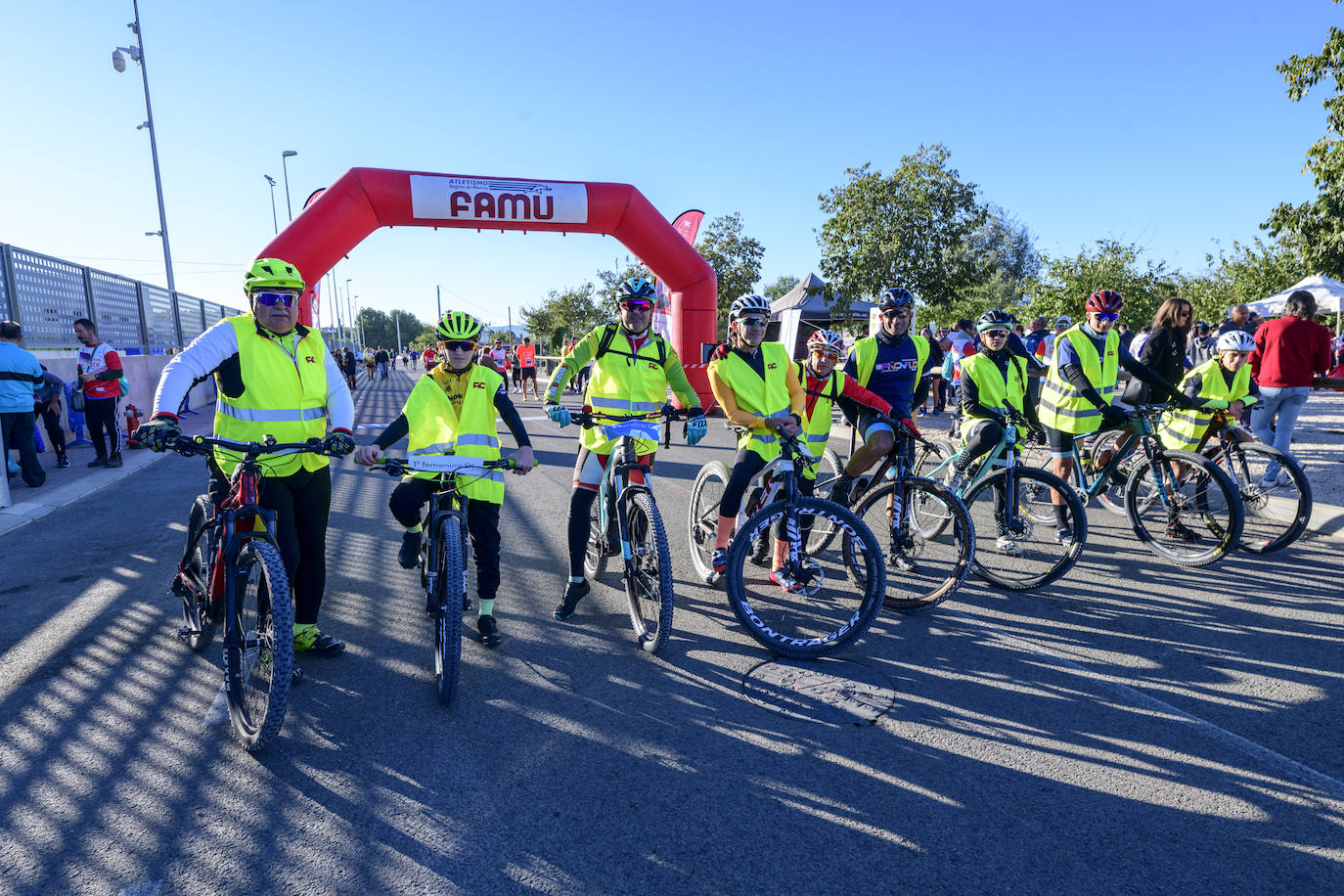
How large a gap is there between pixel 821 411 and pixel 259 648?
3913mm

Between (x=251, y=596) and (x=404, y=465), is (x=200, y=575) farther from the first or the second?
(x=404, y=465)

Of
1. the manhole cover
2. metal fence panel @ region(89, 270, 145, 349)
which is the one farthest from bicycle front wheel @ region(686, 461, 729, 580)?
metal fence panel @ region(89, 270, 145, 349)

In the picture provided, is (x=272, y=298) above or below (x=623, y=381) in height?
above

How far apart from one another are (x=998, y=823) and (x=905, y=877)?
50 cm

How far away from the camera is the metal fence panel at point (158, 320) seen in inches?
688

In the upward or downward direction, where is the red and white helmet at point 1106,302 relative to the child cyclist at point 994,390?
upward

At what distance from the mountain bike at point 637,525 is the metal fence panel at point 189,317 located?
19.6m

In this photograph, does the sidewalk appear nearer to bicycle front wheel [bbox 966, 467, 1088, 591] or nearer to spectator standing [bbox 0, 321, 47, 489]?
spectator standing [bbox 0, 321, 47, 489]

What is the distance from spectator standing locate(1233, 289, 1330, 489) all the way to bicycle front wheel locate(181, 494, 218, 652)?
344 inches

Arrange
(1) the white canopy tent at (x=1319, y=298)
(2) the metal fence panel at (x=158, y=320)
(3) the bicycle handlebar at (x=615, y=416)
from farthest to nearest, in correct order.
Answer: (1) the white canopy tent at (x=1319, y=298) < (2) the metal fence panel at (x=158, y=320) < (3) the bicycle handlebar at (x=615, y=416)

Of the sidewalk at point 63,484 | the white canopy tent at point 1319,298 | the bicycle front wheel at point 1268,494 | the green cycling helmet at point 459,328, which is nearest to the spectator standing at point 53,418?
the sidewalk at point 63,484

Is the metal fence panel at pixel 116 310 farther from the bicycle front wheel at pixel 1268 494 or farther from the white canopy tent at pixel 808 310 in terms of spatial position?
the bicycle front wheel at pixel 1268 494

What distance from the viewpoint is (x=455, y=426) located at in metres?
4.05

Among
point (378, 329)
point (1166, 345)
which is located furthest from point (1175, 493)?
point (378, 329)
